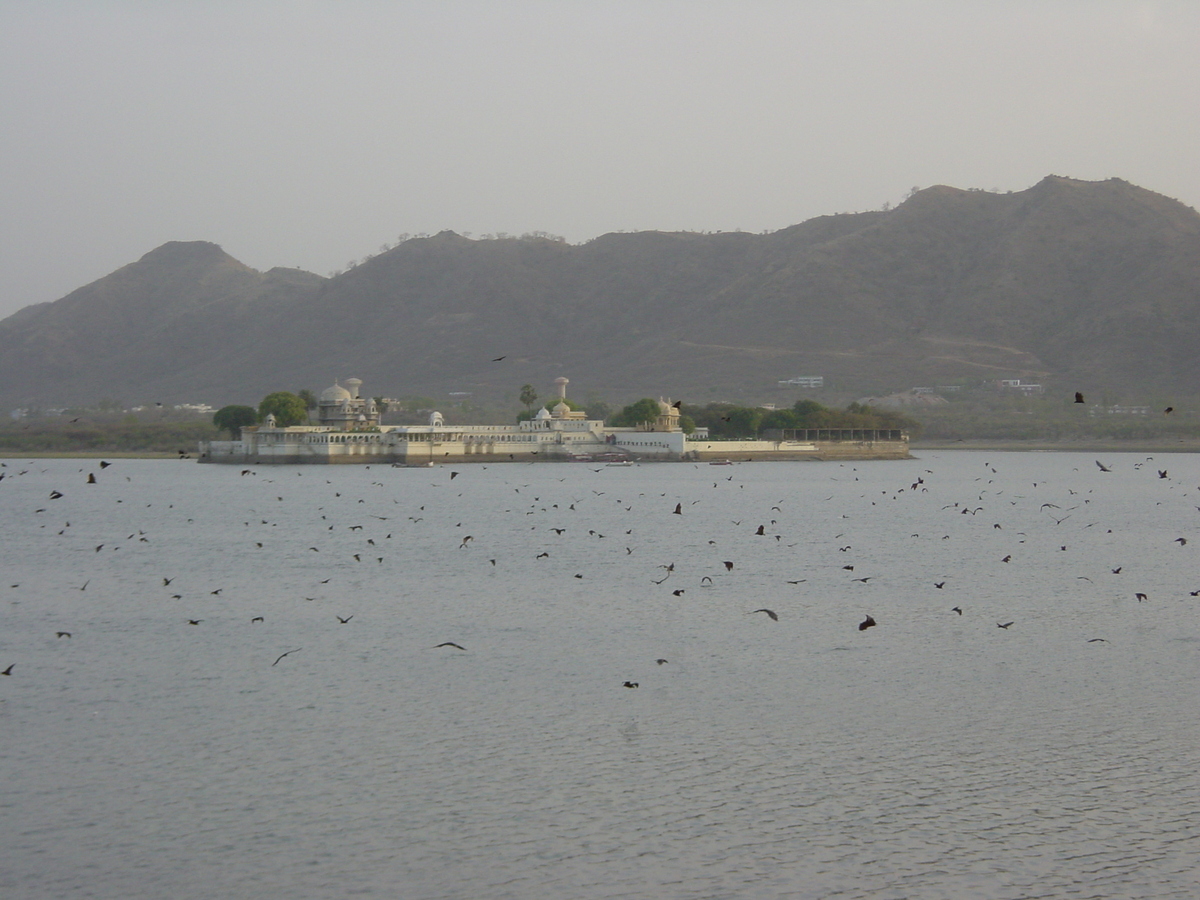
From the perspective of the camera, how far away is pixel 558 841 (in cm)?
1129

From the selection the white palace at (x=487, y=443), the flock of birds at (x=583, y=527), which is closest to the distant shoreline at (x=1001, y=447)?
the white palace at (x=487, y=443)

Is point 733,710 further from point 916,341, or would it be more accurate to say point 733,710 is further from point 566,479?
point 916,341

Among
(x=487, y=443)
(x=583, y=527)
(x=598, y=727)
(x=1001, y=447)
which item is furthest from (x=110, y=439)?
(x=598, y=727)

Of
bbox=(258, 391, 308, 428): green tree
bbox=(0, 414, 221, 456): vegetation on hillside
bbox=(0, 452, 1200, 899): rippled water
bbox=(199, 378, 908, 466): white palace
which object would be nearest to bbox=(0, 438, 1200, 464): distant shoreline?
bbox=(0, 414, 221, 456): vegetation on hillside

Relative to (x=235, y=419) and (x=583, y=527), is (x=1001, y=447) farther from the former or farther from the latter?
(x=583, y=527)

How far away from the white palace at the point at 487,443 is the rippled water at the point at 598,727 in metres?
68.2

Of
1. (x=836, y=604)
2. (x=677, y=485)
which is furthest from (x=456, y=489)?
(x=836, y=604)

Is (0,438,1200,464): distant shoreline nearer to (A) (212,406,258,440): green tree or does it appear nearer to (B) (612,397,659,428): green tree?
(A) (212,406,258,440): green tree

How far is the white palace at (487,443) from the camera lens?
100250 millimetres

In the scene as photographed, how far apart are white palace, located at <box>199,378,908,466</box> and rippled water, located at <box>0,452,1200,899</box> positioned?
68.2 m

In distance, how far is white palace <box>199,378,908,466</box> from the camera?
100 metres

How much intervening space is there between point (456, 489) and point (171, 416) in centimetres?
11304

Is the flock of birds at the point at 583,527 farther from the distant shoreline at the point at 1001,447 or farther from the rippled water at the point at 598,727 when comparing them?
the distant shoreline at the point at 1001,447

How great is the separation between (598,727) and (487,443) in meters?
91.9
